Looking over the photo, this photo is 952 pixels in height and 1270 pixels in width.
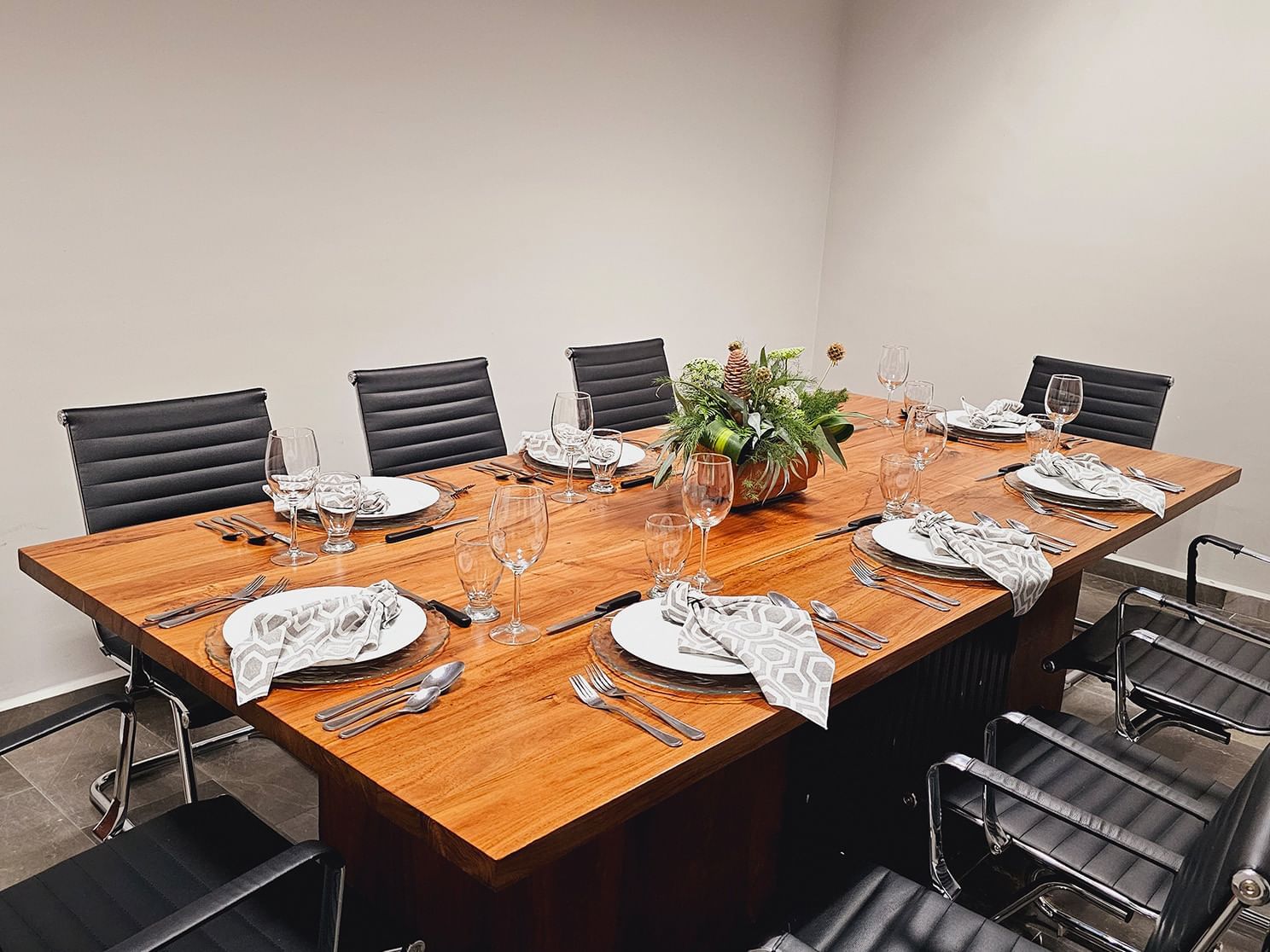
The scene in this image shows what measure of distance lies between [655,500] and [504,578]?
569 millimetres

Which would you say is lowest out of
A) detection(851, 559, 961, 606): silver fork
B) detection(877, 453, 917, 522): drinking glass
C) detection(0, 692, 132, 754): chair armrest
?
detection(0, 692, 132, 754): chair armrest

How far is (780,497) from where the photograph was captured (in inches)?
96.3

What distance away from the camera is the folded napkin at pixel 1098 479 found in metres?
2.45

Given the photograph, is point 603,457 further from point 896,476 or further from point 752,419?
point 896,476

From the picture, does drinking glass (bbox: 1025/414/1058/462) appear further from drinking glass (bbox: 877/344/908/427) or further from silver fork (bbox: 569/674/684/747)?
silver fork (bbox: 569/674/684/747)

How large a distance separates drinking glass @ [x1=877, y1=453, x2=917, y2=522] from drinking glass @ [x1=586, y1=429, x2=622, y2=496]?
0.56 m

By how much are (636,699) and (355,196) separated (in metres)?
2.53

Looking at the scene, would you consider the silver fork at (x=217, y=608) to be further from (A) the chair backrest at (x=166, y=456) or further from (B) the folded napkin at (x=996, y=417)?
(B) the folded napkin at (x=996, y=417)

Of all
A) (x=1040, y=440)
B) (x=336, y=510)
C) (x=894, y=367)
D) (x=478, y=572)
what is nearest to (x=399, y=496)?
(x=336, y=510)

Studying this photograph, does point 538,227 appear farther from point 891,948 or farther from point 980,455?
point 891,948

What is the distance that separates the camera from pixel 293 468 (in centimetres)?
193

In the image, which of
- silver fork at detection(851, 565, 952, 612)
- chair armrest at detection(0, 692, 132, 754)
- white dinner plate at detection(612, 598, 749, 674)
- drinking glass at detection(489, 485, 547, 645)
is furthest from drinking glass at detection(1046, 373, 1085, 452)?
chair armrest at detection(0, 692, 132, 754)

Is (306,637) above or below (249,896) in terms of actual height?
above

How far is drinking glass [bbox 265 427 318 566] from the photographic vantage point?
191 cm
